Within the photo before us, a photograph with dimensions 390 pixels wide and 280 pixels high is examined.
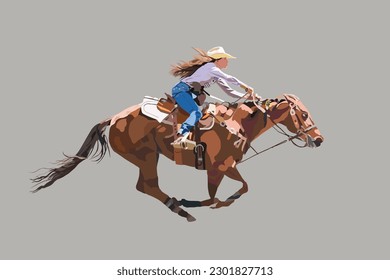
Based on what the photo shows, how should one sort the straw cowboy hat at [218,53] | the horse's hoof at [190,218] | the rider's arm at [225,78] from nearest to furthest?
1. the rider's arm at [225,78]
2. the straw cowboy hat at [218,53]
3. the horse's hoof at [190,218]

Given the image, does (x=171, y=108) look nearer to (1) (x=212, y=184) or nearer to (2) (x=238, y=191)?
(1) (x=212, y=184)

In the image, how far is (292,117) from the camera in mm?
13375

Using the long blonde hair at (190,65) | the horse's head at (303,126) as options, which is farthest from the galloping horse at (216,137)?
the long blonde hair at (190,65)

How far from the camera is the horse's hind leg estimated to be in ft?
44.4

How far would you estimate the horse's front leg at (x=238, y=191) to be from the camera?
527 inches

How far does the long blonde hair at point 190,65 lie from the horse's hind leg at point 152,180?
1.21m

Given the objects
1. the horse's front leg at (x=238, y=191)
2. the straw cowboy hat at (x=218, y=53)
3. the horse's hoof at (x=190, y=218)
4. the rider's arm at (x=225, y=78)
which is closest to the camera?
the rider's arm at (x=225, y=78)

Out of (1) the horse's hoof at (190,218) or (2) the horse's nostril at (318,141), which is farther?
(1) the horse's hoof at (190,218)

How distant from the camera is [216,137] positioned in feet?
43.6

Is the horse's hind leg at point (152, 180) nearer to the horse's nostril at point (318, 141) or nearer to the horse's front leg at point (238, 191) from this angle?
the horse's front leg at point (238, 191)

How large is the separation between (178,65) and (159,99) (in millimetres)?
564
